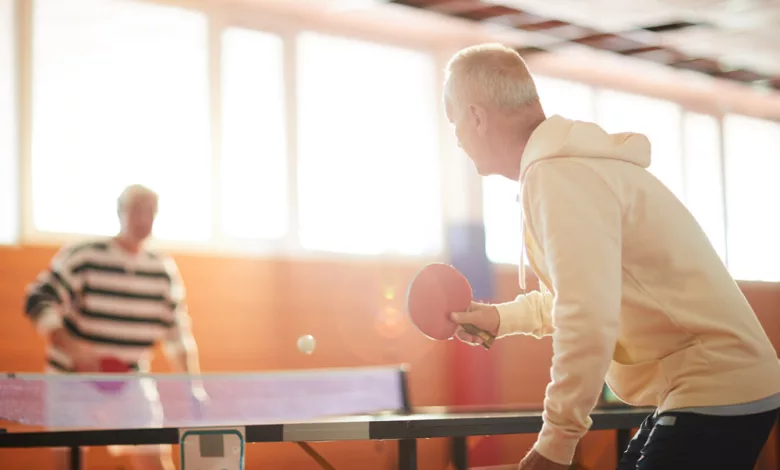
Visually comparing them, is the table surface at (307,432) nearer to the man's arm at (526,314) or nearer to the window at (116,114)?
the man's arm at (526,314)

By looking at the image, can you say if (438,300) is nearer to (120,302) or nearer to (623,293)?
(623,293)

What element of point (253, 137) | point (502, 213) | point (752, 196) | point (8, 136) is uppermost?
point (253, 137)

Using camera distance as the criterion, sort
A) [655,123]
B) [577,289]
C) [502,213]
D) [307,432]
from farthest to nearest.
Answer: [655,123] < [502,213] < [307,432] < [577,289]

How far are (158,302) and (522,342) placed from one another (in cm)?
444

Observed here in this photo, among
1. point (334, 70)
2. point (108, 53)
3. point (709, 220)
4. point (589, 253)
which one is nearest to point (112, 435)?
point (589, 253)

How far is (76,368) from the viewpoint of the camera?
15.4 ft

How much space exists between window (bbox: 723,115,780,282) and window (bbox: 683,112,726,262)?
0.16 metres

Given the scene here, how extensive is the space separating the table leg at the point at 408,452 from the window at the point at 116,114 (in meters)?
3.92

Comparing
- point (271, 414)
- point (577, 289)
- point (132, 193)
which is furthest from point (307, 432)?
point (271, 414)

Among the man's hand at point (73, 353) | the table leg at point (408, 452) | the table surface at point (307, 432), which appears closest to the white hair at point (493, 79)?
the table surface at point (307, 432)

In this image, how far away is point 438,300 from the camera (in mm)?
2350

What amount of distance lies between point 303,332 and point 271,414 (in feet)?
4.15

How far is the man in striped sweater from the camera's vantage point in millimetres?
4793

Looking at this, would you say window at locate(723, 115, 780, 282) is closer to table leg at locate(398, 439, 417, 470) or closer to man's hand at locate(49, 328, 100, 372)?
man's hand at locate(49, 328, 100, 372)
